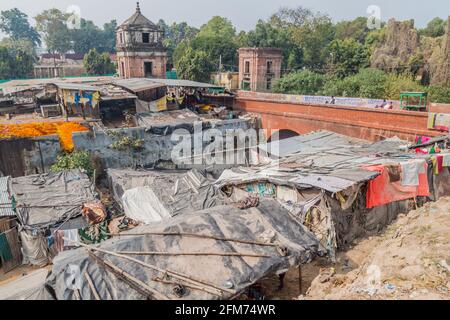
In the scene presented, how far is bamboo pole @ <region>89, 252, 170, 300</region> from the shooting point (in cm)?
521

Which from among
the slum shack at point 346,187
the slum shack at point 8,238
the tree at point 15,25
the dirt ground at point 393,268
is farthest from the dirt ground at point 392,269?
the tree at point 15,25

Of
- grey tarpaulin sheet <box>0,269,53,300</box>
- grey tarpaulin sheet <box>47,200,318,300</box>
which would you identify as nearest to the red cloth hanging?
grey tarpaulin sheet <box>47,200,318,300</box>

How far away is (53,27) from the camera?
62656 mm

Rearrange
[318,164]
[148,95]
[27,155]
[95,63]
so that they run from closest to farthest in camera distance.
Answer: [318,164] → [27,155] → [148,95] → [95,63]

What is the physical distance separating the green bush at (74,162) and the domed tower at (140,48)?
56.7 ft

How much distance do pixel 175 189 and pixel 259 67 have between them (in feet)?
82.6

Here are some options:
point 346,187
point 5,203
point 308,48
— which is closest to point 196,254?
point 346,187

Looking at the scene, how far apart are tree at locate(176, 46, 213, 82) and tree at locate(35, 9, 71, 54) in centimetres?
4023

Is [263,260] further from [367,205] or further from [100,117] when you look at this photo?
[100,117]

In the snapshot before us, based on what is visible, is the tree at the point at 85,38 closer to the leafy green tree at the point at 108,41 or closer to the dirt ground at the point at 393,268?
the leafy green tree at the point at 108,41

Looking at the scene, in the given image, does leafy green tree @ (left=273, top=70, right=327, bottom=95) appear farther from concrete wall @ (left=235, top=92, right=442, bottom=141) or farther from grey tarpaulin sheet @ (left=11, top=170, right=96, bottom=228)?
grey tarpaulin sheet @ (left=11, top=170, right=96, bottom=228)

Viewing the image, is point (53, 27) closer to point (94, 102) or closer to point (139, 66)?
point (139, 66)
